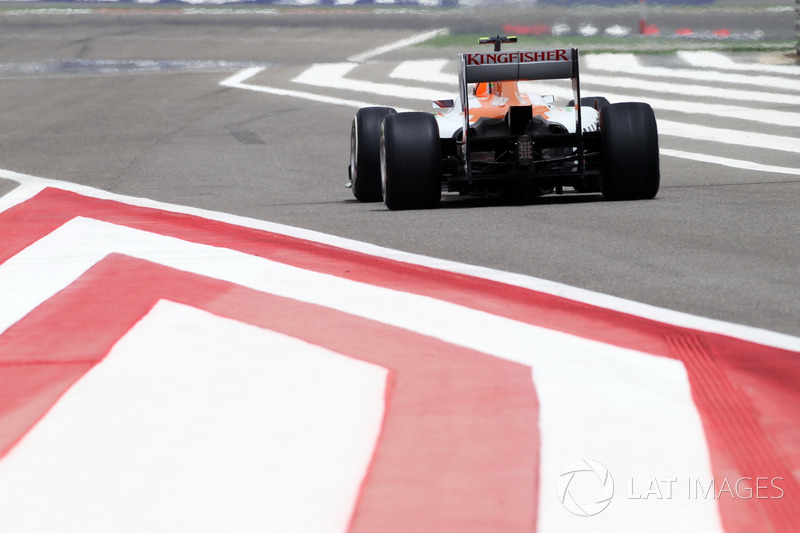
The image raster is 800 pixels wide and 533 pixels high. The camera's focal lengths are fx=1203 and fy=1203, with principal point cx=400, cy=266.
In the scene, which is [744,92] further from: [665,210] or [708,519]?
[708,519]

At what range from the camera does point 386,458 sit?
3197 mm

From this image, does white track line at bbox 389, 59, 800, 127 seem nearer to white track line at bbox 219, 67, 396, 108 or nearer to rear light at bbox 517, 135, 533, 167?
white track line at bbox 219, 67, 396, 108

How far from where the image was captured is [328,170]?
11.8 metres

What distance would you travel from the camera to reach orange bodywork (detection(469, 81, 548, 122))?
27.9ft

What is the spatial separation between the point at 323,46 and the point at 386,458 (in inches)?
951

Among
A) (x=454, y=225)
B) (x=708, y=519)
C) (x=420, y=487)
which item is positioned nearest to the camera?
(x=708, y=519)

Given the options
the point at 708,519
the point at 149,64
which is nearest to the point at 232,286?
the point at 708,519

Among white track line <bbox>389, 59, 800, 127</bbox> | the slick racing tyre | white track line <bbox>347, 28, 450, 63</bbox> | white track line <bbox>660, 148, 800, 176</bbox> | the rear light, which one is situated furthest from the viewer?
white track line <bbox>347, 28, 450, 63</bbox>

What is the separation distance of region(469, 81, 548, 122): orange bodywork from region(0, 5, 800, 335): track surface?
0.65 metres

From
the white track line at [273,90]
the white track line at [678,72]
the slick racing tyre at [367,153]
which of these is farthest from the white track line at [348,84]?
the slick racing tyre at [367,153]

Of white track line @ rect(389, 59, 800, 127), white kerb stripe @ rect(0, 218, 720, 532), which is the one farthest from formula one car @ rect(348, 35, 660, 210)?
white track line @ rect(389, 59, 800, 127)

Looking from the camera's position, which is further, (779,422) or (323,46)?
(323,46)

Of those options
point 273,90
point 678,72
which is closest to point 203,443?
point 273,90

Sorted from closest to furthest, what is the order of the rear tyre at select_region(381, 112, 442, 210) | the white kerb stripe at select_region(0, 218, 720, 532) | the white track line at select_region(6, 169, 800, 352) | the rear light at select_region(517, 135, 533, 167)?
the white kerb stripe at select_region(0, 218, 720, 532) < the white track line at select_region(6, 169, 800, 352) < the rear tyre at select_region(381, 112, 442, 210) < the rear light at select_region(517, 135, 533, 167)
